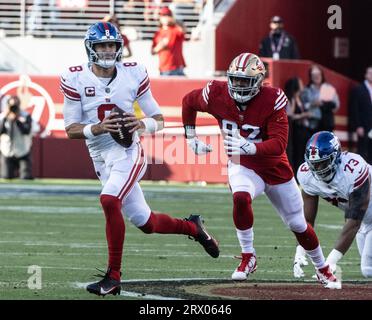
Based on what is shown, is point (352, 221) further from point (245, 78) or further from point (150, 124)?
point (150, 124)

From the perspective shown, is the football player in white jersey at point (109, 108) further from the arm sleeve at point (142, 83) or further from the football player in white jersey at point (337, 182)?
the football player in white jersey at point (337, 182)

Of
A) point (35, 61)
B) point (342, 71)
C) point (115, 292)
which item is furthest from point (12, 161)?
point (115, 292)

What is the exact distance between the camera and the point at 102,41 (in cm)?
842

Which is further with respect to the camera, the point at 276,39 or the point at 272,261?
the point at 276,39

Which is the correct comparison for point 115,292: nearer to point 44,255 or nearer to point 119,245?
point 119,245

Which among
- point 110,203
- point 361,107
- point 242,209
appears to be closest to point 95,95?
point 110,203

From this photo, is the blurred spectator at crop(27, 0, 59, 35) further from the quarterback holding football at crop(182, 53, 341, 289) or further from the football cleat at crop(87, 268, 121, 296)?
the football cleat at crop(87, 268, 121, 296)

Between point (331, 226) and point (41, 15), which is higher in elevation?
point (41, 15)

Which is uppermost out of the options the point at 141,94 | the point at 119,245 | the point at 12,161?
the point at 141,94

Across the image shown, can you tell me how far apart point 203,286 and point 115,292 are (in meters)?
0.84

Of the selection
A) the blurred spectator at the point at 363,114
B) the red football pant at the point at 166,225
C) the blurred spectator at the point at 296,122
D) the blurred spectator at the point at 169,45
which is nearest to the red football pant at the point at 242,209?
the red football pant at the point at 166,225

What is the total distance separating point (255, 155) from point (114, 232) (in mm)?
1331
